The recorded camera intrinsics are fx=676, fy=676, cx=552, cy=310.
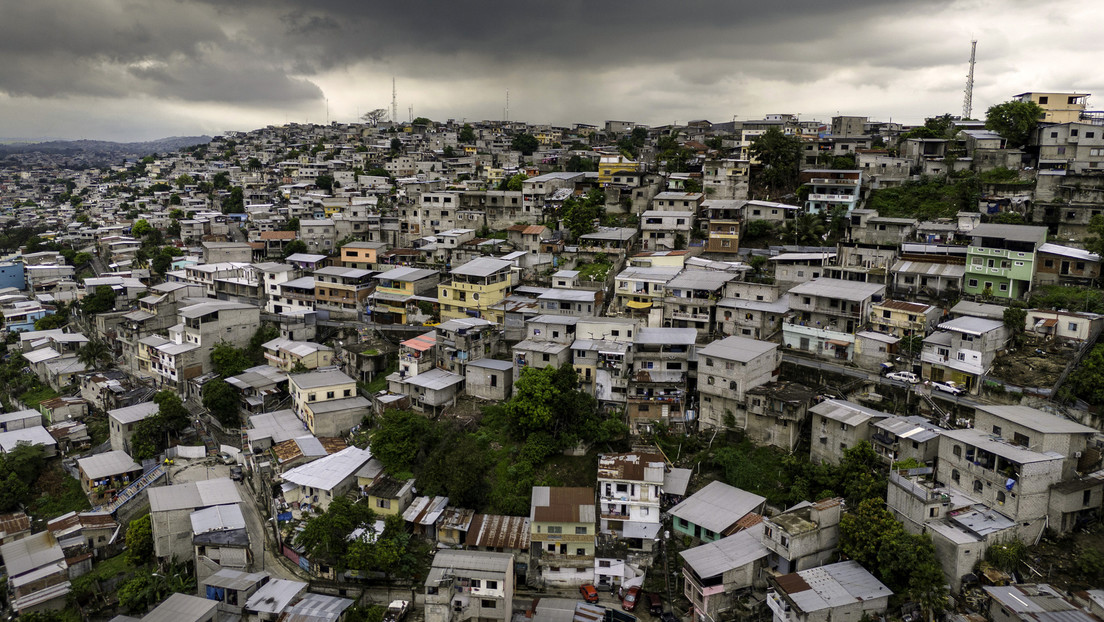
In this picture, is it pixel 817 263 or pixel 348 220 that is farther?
pixel 348 220

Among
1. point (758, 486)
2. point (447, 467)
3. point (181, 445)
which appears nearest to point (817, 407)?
point (758, 486)

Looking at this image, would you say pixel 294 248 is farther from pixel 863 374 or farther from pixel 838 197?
pixel 863 374

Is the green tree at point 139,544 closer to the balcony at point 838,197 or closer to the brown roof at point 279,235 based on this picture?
the brown roof at point 279,235

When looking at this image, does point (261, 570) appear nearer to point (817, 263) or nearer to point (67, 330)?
point (817, 263)

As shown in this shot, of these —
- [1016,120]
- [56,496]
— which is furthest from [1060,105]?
[56,496]

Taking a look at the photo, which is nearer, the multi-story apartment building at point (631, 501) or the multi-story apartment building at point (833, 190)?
the multi-story apartment building at point (631, 501)

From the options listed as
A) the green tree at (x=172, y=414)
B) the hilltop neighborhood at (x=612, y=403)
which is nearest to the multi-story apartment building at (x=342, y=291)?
the hilltop neighborhood at (x=612, y=403)
